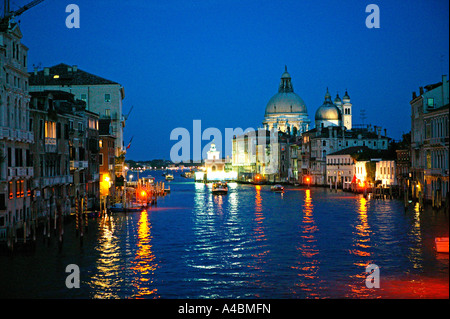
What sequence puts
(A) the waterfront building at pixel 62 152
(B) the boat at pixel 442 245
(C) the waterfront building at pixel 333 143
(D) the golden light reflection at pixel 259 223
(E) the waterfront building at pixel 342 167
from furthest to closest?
(C) the waterfront building at pixel 333 143
(E) the waterfront building at pixel 342 167
(D) the golden light reflection at pixel 259 223
(A) the waterfront building at pixel 62 152
(B) the boat at pixel 442 245

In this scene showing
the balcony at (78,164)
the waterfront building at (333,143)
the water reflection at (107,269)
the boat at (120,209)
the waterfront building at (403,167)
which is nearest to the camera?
the water reflection at (107,269)

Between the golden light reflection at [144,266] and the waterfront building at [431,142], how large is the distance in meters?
15.1

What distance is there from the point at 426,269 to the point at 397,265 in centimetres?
117

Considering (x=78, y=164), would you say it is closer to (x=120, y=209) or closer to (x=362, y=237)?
(x=120, y=209)

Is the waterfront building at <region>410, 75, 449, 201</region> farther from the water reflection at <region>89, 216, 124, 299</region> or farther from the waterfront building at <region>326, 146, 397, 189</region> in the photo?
the water reflection at <region>89, 216, 124, 299</region>

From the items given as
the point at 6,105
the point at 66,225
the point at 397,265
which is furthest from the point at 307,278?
the point at 66,225

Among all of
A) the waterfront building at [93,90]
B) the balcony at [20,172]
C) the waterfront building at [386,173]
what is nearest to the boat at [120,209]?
the waterfront building at [93,90]

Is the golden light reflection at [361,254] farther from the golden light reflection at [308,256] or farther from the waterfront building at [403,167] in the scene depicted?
the waterfront building at [403,167]

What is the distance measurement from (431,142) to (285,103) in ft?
343

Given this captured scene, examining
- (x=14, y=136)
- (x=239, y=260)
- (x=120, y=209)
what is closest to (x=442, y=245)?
(x=239, y=260)

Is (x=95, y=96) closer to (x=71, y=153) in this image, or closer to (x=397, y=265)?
(x=71, y=153)

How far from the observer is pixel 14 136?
966 inches

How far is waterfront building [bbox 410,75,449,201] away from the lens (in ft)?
123

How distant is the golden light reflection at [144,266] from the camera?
18.5 meters
